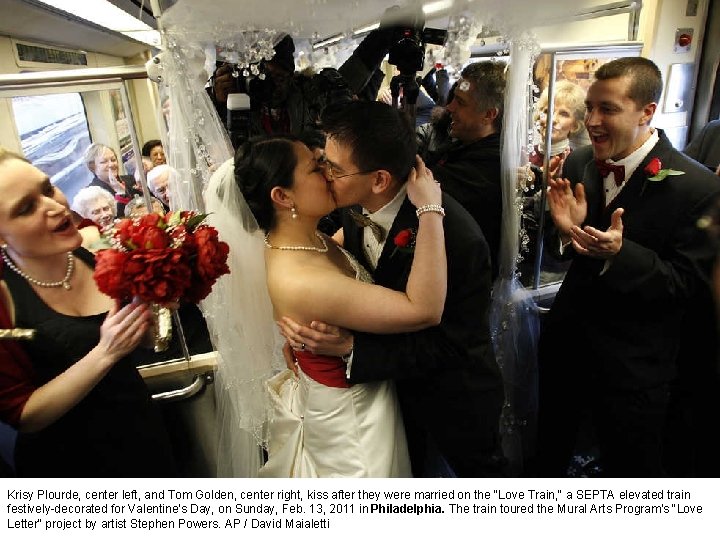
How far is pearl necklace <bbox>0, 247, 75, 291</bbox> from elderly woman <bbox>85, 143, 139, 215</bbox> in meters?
0.32

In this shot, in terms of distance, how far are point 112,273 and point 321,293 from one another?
489 mm

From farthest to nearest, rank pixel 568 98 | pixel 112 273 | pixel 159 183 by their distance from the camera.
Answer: pixel 568 98
pixel 159 183
pixel 112 273

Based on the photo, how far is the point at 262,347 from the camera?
1633 millimetres

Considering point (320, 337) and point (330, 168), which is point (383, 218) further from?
point (320, 337)

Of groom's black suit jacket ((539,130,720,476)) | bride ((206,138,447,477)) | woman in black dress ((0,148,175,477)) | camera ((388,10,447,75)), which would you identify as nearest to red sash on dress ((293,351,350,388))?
bride ((206,138,447,477))

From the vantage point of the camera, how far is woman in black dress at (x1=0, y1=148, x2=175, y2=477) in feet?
3.32

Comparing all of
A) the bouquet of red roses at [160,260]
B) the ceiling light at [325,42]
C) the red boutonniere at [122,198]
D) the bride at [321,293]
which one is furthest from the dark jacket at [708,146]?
the red boutonniere at [122,198]

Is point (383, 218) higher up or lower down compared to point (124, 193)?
lower down

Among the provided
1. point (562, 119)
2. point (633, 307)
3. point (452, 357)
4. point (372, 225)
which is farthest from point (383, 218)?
point (562, 119)

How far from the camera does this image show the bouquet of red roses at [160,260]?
3.17 ft

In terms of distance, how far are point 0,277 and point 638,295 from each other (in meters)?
1.79

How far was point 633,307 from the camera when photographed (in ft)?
5.03

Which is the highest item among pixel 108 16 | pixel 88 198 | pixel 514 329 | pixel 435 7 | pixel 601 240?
pixel 108 16
